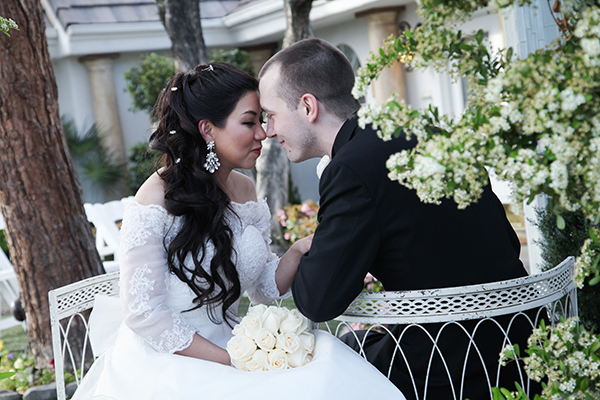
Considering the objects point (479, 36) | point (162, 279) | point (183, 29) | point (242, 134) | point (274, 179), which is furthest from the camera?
point (274, 179)

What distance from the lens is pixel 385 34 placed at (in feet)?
30.9

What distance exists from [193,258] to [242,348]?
1.94 feet

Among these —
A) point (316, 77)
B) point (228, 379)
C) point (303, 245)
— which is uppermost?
point (316, 77)

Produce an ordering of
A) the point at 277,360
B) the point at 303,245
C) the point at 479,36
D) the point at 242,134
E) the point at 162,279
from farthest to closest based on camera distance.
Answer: the point at 242,134 → the point at 303,245 → the point at 162,279 → the point at 277,360 → the point at 479,36

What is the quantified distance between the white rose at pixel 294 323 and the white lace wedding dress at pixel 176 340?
0.10 m

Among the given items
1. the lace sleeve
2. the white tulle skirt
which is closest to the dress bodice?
the lace sleeve

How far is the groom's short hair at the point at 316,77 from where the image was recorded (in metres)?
2.24

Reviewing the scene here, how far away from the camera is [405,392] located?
6.72 feet

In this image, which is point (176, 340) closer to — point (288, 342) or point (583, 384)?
point (288, 342)

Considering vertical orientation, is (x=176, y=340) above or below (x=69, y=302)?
below

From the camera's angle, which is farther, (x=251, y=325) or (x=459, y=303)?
(x=251, y=325)

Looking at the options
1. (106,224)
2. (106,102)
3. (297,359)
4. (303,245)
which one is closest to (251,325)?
(297,359)

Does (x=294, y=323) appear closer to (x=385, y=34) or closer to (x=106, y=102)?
(x=385, y=34)

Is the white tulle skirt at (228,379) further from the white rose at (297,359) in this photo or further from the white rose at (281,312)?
the white rose at (281,312)
